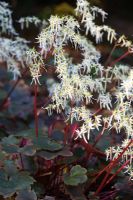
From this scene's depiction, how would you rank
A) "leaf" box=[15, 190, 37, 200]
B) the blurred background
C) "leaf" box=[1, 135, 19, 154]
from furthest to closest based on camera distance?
the blurred background → "leaf" box=[1, 135, 19, 154] → "leaf" box=[15, 190, 37, 200]

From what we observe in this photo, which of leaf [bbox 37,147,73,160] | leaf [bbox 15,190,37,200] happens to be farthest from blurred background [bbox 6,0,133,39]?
leaf [bbox 15,190,37,200]

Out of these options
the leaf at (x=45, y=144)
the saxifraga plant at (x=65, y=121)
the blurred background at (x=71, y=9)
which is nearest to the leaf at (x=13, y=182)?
the saxifraga plant at (x=65, y=121)

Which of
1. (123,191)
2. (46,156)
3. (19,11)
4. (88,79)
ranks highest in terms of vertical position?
(19,11)

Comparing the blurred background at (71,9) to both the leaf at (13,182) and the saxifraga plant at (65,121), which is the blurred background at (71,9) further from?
the leaf at (13,182)

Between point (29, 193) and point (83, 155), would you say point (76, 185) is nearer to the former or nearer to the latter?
point (29, 193)

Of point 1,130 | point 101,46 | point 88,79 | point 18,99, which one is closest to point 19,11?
point 101,46

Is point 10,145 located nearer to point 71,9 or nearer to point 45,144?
point 45,144

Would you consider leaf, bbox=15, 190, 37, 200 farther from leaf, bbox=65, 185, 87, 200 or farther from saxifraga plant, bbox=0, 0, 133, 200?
leaf, bbox=65, 185, 87, 200

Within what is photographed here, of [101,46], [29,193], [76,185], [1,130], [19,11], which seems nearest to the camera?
[29,193]
